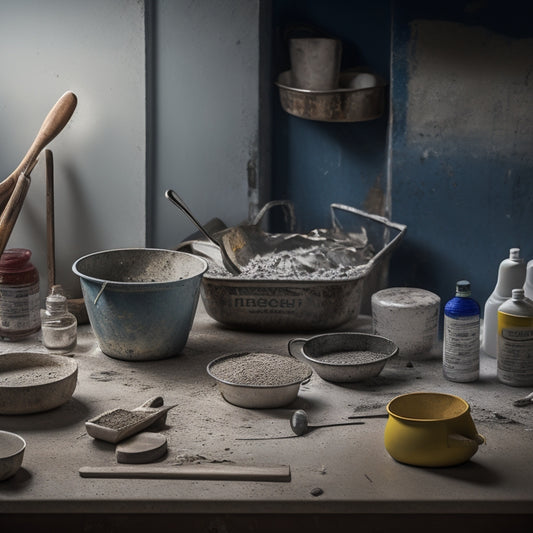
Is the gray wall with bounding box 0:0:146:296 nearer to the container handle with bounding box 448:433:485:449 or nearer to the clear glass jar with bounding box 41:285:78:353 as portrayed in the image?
the clear glass jar with bounding box 41:285:78:353

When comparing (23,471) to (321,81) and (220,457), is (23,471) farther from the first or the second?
(321,81)

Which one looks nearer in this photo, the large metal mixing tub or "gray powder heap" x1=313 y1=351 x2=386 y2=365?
"gray powder heap" x1=313 y1=351 x2=386 y2=365

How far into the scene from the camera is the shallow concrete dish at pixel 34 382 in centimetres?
194

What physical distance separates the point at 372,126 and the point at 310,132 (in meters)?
0.21

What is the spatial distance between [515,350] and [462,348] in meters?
0.12

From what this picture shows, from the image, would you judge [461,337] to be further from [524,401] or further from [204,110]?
[204,110]

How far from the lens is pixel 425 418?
185cm

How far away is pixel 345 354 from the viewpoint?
2.22m

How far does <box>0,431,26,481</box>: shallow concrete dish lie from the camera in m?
1.66

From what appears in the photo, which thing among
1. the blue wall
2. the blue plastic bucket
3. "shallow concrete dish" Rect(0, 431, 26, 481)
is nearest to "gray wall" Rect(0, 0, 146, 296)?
the blue plastic bucket

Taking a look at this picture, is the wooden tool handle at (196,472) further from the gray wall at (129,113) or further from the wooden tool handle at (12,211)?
the gray wall at (129,113)

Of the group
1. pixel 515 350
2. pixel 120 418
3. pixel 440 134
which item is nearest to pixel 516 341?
pixel 515 350

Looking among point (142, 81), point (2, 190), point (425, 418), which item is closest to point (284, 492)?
point (425, 418)

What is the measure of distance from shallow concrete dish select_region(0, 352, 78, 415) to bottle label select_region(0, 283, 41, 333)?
1.04 feet
